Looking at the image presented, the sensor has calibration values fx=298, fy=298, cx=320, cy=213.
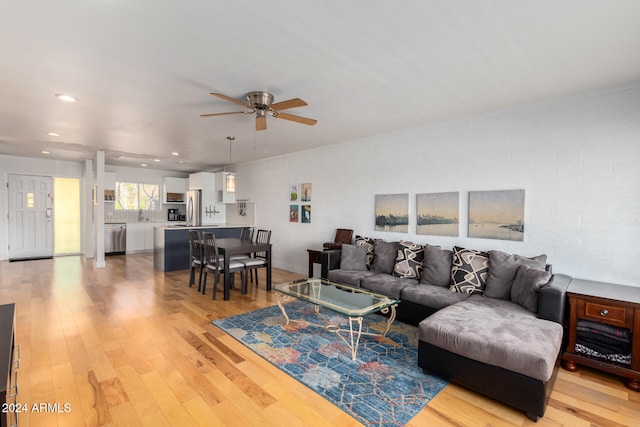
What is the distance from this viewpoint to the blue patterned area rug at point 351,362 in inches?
81.5

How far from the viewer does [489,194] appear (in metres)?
3.62

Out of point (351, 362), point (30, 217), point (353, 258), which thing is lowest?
point (351, 362)

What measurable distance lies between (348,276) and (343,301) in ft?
3.15

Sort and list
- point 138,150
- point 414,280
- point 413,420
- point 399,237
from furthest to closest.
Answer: point 138,150
point 399,237
point 414,280
point 413,420

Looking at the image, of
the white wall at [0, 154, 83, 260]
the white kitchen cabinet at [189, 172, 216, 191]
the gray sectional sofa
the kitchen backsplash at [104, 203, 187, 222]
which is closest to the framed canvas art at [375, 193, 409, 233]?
the gray sectional sofa

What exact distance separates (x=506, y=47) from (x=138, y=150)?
6325 mm

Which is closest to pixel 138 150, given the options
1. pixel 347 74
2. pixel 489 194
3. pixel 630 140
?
pixel 347 74

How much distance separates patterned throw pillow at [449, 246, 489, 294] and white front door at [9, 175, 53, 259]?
9.23 meters

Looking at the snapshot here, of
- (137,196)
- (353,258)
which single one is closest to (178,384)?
(353,258)

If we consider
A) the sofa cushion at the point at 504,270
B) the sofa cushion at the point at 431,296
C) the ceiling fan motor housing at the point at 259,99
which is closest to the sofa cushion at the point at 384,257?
the sofa cushion at the point at 431,296

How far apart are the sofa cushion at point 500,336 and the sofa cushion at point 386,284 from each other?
0.83 metres

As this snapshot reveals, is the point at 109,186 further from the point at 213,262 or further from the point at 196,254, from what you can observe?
the point at 213,262

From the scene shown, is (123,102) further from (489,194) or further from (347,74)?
(489,194)

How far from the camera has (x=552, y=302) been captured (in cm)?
248
